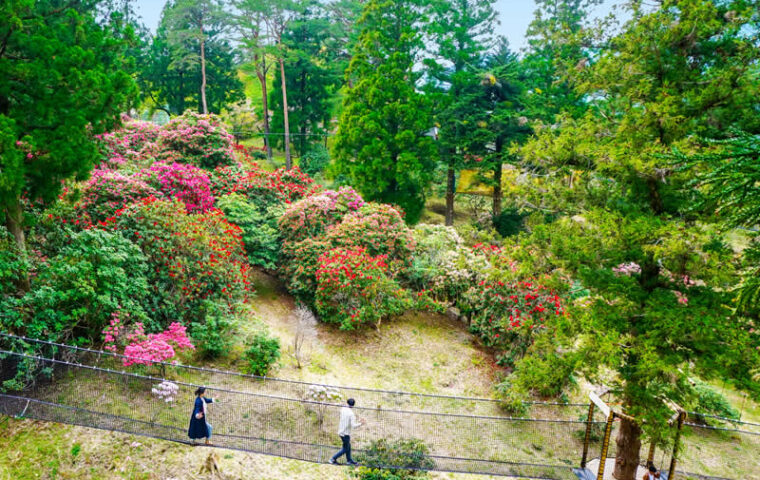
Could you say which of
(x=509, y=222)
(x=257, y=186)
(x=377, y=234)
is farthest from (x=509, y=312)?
(x=257, y=186)

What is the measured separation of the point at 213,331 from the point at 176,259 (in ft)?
6.29

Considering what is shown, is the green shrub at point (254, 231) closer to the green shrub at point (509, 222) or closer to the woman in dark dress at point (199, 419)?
the woman in dark dress at point (199, 419)

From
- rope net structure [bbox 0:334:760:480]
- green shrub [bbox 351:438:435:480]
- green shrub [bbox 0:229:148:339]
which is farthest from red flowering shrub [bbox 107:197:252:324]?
green shrub [bbox 351:438:435:480]

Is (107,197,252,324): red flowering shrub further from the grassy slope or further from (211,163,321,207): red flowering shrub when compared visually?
(211,163,321,207): red flowering shrub

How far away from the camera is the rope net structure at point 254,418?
7.40m

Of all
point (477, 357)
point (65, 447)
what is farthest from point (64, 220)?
point (477, 357)

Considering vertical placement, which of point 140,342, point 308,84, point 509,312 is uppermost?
point 308,84

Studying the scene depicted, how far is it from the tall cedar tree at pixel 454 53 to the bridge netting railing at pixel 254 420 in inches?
567

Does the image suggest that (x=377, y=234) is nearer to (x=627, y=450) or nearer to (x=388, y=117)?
(x=388, y=117)

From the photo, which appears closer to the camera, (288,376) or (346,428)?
(346,428)

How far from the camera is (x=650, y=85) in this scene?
271 inches

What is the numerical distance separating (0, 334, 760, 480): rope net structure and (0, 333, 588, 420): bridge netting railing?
0.03m

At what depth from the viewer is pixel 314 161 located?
27078 millimetres

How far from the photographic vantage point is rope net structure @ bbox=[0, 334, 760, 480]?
24.3 ft
